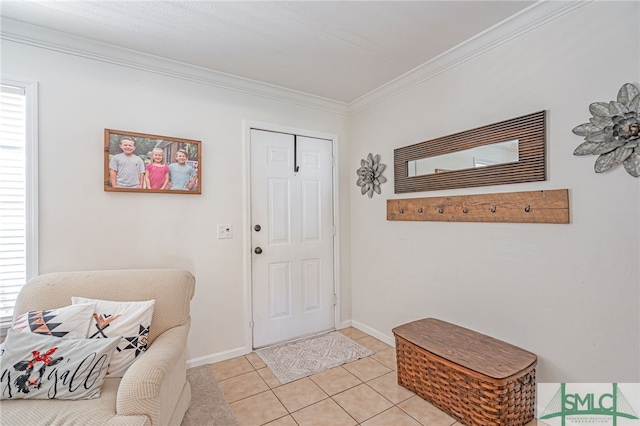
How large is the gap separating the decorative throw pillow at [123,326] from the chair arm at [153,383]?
0.28 ft

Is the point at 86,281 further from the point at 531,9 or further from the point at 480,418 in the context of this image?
the point at 531,9

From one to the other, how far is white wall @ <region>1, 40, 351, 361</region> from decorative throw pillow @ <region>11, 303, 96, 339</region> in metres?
0.58

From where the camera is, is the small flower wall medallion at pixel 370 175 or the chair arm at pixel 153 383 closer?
the chair arm at pixel 153 383

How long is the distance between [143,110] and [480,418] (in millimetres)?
2958

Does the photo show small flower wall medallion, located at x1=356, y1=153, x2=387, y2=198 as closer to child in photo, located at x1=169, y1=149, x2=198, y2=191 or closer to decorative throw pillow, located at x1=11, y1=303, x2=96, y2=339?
child in photo, located at x1=169, y1=149, x2=198, y2=191

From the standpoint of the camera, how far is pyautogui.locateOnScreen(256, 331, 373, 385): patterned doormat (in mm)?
2340

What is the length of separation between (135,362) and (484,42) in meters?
2.72

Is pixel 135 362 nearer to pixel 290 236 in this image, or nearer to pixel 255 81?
pixel 290 236

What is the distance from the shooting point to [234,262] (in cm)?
259

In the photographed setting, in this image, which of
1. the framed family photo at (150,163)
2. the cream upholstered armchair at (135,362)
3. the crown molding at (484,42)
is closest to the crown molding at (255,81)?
the crown molding at (484,42)

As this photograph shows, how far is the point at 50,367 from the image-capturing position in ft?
4.16

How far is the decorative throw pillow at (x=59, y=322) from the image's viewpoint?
1.43 meters

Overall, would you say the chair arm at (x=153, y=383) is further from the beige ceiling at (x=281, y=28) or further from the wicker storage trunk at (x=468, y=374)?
the beige ceiling at (x=281, y=28)

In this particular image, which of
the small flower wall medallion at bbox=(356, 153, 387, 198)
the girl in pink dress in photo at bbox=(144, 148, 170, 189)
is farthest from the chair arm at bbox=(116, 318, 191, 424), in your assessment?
the small flower wall medallion at bbox=(356, 153, 387, 198)
